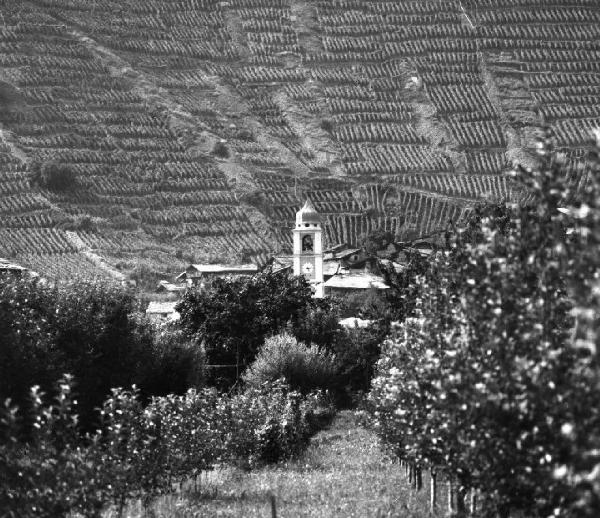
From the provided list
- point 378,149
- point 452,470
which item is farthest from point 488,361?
point 378,149

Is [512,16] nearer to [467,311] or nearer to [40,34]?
[40,34]

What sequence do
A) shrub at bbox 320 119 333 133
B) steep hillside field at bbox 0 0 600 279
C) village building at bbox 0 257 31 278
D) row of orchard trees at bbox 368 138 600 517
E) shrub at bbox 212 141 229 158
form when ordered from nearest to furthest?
row of orchard trees at bbox 368 138 600 517, village building at bbox 0 257 31 278, steep hillside field at bbox 0 0 600 279, shrub at bbox 212 141 229 158, shrub at bbox 320 119 333 133

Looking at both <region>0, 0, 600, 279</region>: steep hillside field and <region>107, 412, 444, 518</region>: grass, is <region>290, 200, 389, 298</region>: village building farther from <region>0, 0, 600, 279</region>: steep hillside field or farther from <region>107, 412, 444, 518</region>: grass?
<region>107, 412, 444, 518</region>: grass

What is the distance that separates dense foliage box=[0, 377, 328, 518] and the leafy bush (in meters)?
9.20

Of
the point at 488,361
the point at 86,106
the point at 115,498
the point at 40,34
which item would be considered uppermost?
the point at 40,34

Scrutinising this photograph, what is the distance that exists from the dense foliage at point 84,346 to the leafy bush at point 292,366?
11.4 ft

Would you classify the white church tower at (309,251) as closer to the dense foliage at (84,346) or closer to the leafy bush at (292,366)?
the leafy bush at (292,366)

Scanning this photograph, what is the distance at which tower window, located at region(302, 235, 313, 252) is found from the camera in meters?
100

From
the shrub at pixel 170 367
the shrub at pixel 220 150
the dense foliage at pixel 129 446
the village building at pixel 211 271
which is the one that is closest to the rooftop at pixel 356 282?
the village building at pixel 211 271

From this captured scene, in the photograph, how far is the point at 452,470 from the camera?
23469 mm

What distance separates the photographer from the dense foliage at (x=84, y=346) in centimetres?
3994

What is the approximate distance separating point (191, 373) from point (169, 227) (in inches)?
2505

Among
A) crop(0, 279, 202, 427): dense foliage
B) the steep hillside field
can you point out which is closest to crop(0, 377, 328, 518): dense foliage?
crop(0, 279, 202, 427): dense foliage

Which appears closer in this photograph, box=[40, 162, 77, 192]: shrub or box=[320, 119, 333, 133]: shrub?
box=[40, 162, 77, 192]: shrub
